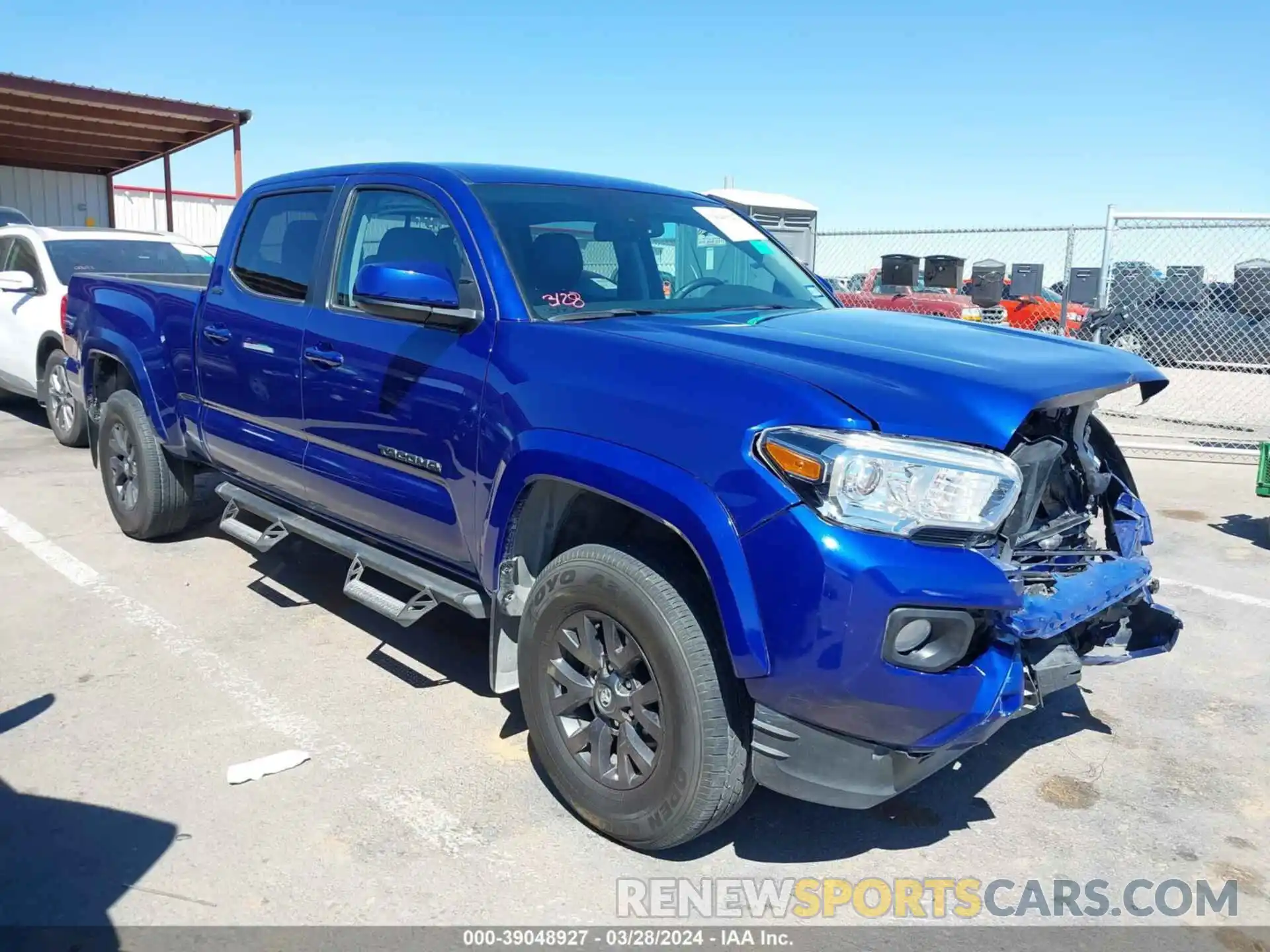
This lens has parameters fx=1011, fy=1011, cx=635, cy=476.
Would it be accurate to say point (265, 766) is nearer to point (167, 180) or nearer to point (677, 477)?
point (677, 477)

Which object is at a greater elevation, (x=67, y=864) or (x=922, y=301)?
(x=922, y=301)

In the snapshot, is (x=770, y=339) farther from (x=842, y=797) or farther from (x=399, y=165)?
(x=399, y=165)

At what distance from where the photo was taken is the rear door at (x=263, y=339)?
4.18 meters

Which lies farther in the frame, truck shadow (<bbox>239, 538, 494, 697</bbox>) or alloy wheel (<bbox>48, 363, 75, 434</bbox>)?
alloy wheel (<bbox>48, 363, 75, 434</bbox>)

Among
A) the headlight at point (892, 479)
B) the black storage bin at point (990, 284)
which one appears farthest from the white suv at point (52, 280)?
the black storage bin at point (990, 284)

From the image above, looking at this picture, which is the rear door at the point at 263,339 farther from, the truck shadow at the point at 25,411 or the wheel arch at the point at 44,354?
the truck shadow at the point at 25,411

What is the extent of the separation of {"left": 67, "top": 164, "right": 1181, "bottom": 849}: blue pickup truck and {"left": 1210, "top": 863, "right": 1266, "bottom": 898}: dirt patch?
0.64m

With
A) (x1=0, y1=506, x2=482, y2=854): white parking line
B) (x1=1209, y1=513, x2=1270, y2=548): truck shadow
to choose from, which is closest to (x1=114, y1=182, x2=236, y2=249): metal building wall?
(x1=0, y1=506, x2=482, y2=854): white parking line

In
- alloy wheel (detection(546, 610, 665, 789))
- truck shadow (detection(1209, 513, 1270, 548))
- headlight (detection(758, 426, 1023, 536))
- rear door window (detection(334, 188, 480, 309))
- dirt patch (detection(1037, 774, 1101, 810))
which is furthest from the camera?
truck shadow (detection(1209, 513, 1270, 548))

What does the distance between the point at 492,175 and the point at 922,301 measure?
47.9ft

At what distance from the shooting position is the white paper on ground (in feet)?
10.8

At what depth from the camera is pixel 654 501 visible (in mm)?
2621

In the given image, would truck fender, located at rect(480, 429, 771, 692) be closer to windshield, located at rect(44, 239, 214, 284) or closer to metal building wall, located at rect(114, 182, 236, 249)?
windshield, located at rect(44, 239, 214, 284)

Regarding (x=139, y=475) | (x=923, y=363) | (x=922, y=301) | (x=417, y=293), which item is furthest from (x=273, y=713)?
(x=922, y=301)
